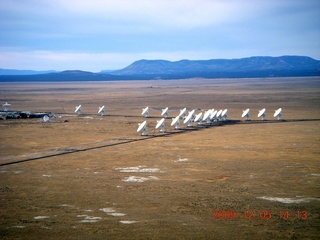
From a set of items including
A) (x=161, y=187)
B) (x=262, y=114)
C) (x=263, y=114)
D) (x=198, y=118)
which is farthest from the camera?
(x=263, y=114)

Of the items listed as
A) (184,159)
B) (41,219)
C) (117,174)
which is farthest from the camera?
(184,159)

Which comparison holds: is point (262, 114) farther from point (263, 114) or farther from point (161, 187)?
point (161, 187)

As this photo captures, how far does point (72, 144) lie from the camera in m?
38.2

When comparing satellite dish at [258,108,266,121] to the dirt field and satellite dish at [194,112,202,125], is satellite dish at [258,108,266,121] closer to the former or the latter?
satellite dish at [194,112,202,125]

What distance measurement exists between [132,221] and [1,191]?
360 inches

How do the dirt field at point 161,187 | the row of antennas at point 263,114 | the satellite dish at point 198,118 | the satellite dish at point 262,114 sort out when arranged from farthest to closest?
1. the satellite dish at point 262,114
2. the row of antennas at point 263,114
3. the satellite dish at point 198,118
4. the dirt field at point 161,187

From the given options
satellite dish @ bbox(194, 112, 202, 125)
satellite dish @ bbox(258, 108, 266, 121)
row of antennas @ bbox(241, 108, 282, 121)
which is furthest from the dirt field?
satellite dish @ bbox(258, 108, 266, 121)

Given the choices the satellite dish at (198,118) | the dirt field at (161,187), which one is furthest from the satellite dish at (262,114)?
the dirt field at (161,187)

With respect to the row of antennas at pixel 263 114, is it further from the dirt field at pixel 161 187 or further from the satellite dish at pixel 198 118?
the dirt field at pixel 161 187

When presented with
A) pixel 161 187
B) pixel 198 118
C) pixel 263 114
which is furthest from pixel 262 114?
pixel 161 187

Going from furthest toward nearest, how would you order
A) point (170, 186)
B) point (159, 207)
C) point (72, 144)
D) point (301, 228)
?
point (72, 144), point (170, 186), point (159, 207), point (301, 228)

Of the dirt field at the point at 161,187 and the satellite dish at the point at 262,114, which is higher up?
the satellite dish at the point at 262,114

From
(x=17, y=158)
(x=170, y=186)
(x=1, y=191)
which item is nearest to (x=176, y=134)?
(x=17, y=158)

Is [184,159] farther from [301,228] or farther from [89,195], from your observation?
[301,228]
